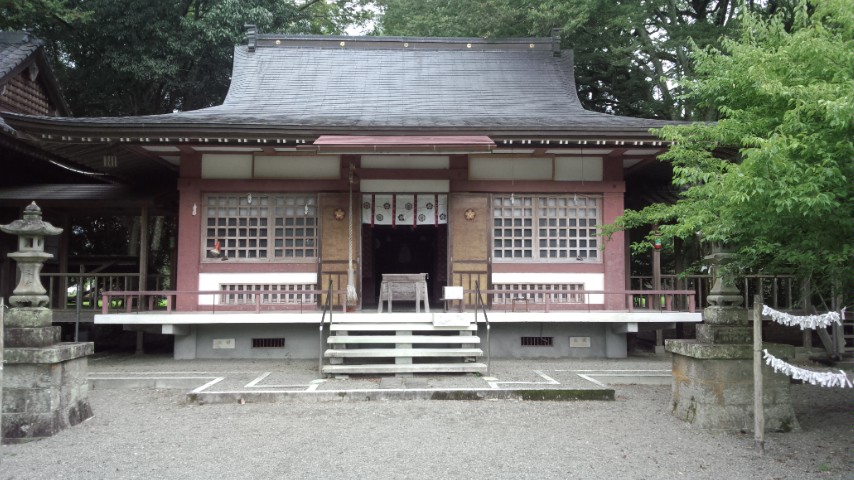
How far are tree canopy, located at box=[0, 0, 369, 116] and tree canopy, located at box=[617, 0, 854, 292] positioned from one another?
1619 cm

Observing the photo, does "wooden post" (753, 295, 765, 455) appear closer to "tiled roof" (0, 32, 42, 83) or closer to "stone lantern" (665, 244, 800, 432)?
"stone lantern" (665, 244, 800, 432)

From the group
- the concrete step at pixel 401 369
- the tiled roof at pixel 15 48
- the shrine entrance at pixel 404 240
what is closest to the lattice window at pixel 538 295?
the shrine entrance at pixel 404 240

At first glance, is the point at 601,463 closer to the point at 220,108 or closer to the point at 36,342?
the point at 36,342

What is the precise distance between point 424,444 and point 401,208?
21.3ft

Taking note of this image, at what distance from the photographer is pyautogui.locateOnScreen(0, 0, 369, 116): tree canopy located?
18328mm

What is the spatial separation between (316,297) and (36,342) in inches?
220

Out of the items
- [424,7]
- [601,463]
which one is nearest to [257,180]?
[601,463]

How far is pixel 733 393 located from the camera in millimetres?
6176

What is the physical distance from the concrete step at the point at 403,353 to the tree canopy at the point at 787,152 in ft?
11.9

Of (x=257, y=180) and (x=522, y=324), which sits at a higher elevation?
(x=257, y=180)

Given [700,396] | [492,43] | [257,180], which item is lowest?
[700,396]

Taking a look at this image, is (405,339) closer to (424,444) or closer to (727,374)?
(424,444)

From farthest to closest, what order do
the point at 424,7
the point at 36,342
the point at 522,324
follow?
the point at 424,7 < the point at 522,324 < the point at 36,342

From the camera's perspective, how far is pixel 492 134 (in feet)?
34.2
